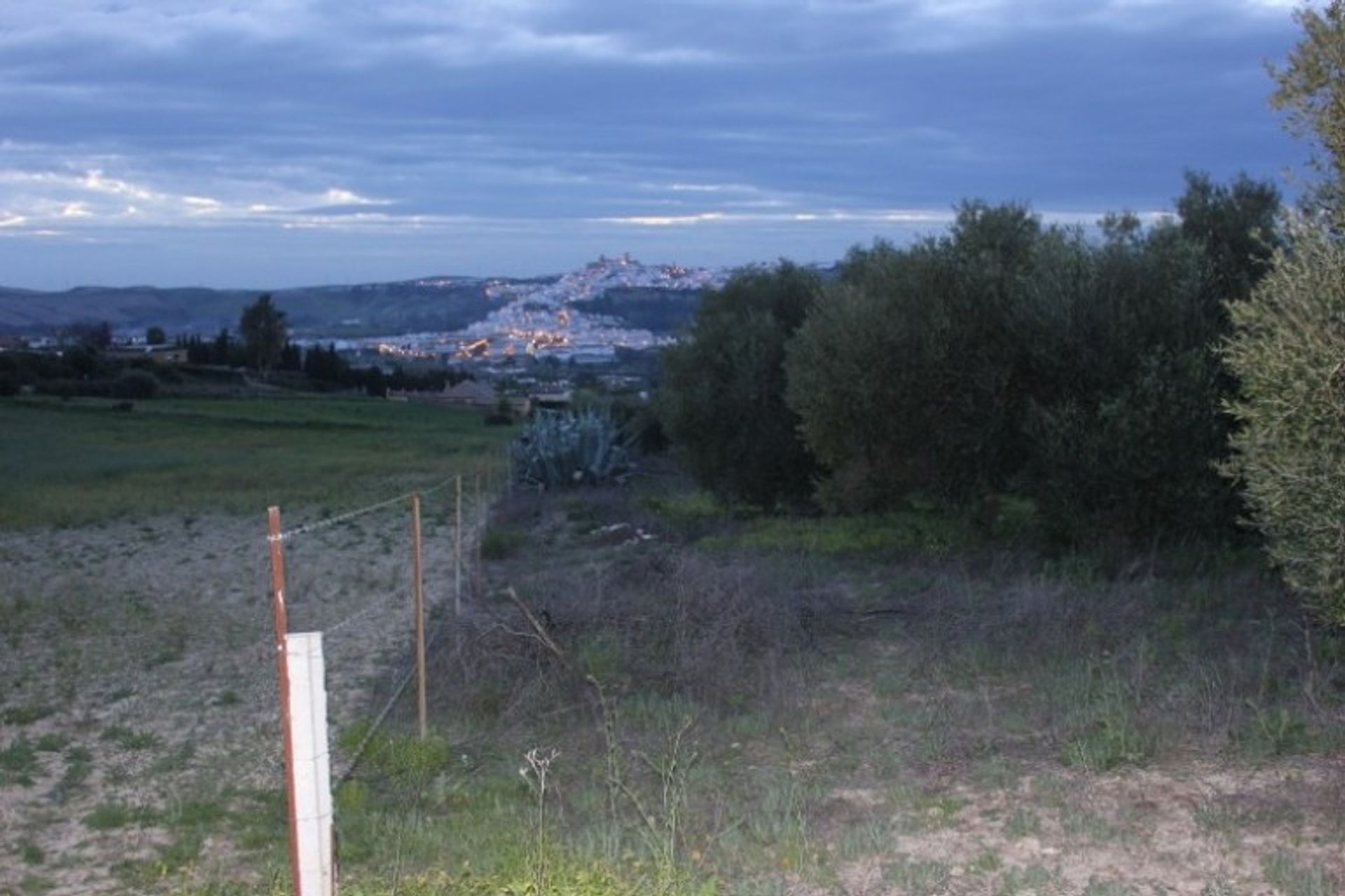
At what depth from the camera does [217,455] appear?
138ft

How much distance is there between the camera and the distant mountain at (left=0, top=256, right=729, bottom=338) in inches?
2709

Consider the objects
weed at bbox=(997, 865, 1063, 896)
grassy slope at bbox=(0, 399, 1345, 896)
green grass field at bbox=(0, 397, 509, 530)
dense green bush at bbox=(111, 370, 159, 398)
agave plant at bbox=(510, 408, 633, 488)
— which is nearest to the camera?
weed at bbox=(997, 865, 1063, 896)

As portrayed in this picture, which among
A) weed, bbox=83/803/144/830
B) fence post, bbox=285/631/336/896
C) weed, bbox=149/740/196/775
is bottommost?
weed, bbox=149/740/196/775

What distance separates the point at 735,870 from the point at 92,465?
33522 mm

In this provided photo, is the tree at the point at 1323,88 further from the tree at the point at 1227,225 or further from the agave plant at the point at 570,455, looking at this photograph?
the agave plant at the point at 570,455

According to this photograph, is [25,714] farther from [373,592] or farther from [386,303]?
[386,303]

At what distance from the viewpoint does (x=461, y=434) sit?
50969 mm

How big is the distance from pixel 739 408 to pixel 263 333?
186ft

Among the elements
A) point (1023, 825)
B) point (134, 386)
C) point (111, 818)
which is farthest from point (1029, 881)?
point (134, 386)

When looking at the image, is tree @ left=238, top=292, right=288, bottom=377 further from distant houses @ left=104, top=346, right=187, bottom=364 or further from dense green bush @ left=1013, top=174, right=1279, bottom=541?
dense green bush @ left=1013, top=174, right=1279, bottom=541

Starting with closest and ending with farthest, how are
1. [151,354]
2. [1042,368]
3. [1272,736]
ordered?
[1272,736]
[1042,368]
[151,354]

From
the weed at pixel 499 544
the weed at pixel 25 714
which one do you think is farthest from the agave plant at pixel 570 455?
the weed at pixel 25 714

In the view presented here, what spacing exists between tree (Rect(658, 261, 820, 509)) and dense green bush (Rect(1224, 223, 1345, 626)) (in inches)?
649

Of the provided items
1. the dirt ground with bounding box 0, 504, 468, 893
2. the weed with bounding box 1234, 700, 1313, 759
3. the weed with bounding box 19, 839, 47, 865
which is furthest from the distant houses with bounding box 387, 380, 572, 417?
the weed with bounding box 19, 839, 47, 865
